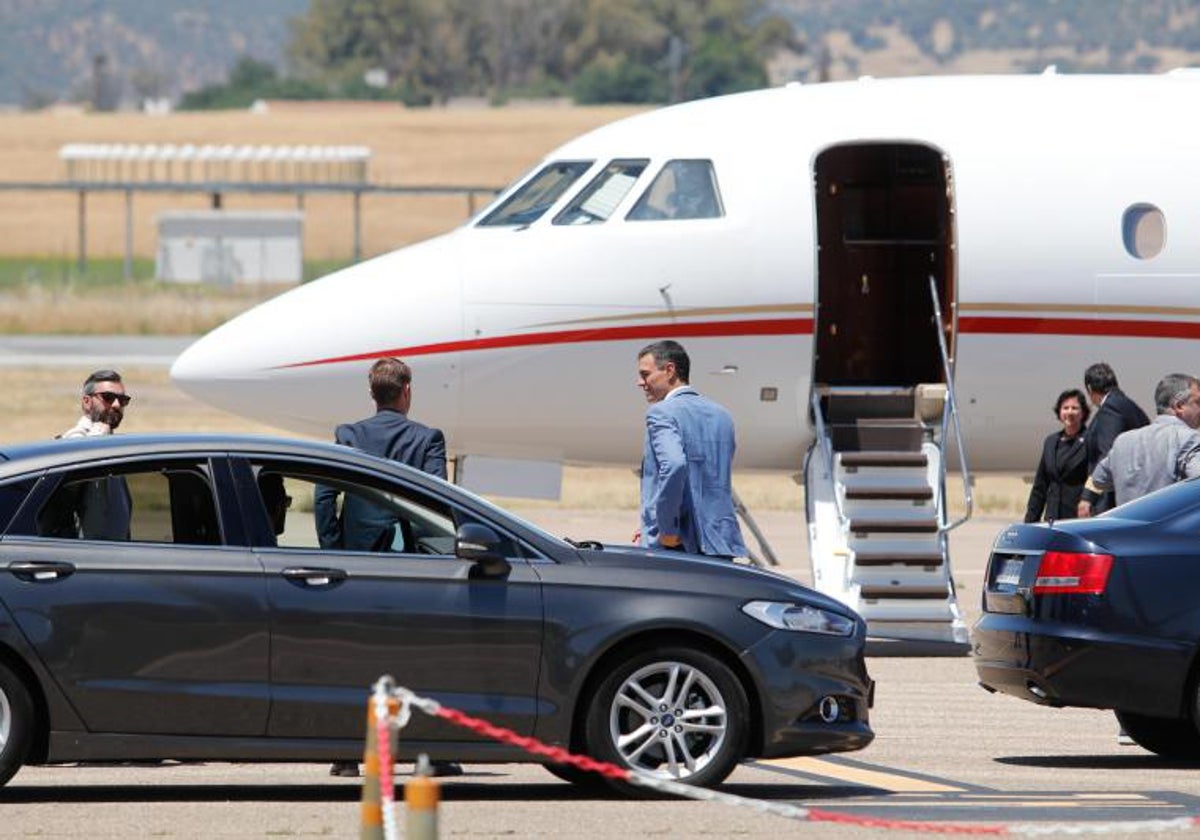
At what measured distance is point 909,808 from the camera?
11.0 metres

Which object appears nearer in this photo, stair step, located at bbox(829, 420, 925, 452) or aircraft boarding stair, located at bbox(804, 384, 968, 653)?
aircraft boarding stair, located at bbox(804, 384, 968, 653)

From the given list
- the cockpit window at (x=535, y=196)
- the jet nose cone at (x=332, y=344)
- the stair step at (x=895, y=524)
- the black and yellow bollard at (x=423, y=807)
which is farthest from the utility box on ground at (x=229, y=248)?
the black and yellow bollard at (x=423, y=807)

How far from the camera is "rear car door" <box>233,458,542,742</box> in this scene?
10766 mm

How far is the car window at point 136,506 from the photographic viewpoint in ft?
35.9

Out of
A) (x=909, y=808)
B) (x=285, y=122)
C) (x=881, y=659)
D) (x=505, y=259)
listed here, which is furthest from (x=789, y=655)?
(x=285, y=122)

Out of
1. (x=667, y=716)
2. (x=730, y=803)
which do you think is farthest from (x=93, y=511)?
(x=730, y=803)

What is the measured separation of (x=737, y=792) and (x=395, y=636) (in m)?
1.77

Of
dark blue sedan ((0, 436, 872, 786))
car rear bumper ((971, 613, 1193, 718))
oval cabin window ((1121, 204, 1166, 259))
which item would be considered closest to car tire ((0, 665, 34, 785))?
dark blue sedan ((0, 436, 872, 786))

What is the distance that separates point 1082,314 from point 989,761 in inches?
247

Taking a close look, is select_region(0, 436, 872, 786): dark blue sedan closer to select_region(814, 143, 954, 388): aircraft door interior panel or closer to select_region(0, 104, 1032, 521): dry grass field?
select_region(814, 143, 954, 388): aircraft door interior panel

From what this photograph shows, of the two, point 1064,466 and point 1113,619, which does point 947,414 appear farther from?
point 1113,619

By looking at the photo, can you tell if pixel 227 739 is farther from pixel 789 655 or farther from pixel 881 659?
pixel 881 659

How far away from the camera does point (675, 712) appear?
1100 centimetres

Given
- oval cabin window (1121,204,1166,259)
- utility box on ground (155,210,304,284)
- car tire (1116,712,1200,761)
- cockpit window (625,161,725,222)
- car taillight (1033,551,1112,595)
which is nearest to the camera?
car taillight (1033,551,1112,595)
